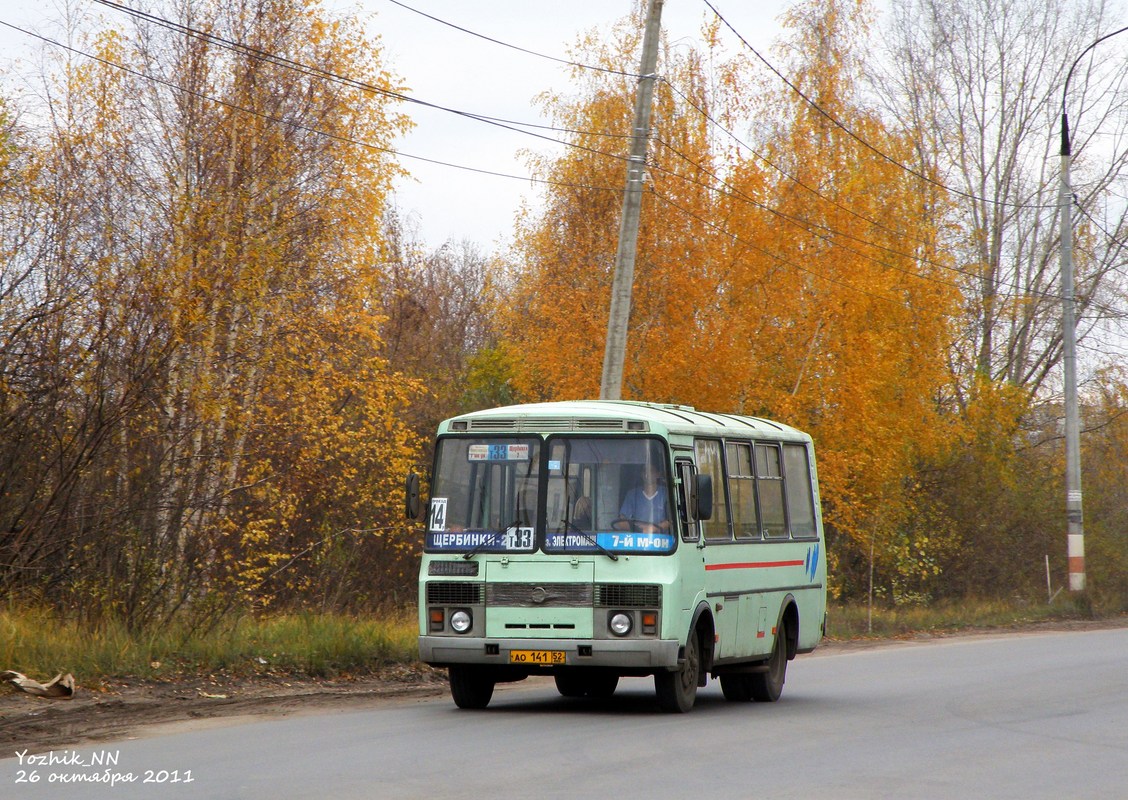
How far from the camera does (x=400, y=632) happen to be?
60.6ft

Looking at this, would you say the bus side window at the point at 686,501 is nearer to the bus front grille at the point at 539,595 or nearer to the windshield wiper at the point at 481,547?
the bus front grille at the point at 539,595

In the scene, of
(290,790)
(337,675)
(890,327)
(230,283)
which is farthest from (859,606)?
(290,790)

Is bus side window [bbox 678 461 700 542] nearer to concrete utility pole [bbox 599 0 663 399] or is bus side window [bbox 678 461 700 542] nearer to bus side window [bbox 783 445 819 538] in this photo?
bus side window [bbox 783 445 819 538]

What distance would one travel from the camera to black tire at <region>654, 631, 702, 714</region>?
533 inches

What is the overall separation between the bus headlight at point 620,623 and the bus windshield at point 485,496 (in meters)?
0.96

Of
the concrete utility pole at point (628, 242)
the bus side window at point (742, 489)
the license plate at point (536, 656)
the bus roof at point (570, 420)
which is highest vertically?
the concrete utility pole at point (628, 242)

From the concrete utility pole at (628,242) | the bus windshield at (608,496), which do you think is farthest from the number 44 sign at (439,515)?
the concrete utility pole at (628,242)

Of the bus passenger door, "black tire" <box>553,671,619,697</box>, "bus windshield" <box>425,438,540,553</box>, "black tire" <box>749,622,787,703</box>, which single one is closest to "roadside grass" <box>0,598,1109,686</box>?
"black tire" <box>553,671,619,697</box>

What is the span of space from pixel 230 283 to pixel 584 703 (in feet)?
35.4

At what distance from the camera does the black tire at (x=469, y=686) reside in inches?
546

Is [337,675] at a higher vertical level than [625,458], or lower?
lower

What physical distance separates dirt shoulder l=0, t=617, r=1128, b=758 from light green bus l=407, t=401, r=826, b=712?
5.13 ft

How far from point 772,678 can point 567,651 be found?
3.59 m

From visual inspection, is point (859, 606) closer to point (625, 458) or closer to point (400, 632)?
point (400, 632)
